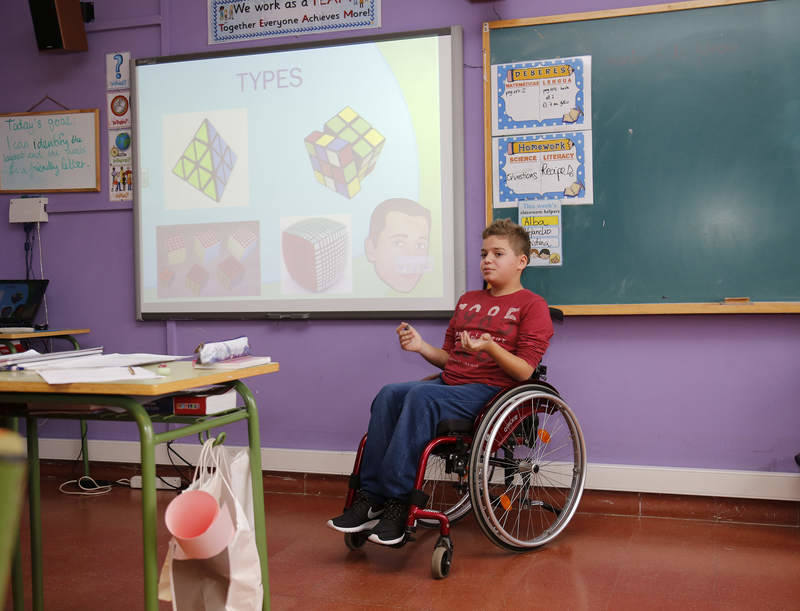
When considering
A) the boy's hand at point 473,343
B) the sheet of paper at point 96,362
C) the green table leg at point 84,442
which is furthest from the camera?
the green table leg at point 84,442

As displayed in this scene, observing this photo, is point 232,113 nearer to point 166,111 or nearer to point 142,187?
point 166,111

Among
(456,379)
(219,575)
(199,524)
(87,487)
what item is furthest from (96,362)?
(87,487)

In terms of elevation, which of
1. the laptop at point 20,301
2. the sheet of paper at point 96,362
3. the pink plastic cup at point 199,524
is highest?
the laptop at point 20,301

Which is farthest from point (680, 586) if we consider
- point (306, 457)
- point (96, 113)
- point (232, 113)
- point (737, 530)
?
point (96, 113)

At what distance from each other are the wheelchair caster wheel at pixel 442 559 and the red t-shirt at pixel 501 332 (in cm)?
57

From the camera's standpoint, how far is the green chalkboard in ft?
9.20

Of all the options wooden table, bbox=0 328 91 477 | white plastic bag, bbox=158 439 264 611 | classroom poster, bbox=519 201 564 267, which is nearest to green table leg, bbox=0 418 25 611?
white plastic bag, bbox=158 439 264 611

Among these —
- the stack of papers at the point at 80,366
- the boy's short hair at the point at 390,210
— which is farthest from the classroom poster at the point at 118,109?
the stack of papers at the point at 80,366

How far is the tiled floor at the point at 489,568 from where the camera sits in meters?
2.09

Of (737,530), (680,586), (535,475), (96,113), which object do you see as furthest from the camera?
(96,113)

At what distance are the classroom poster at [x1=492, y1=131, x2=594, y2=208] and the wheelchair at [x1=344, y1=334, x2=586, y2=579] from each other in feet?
2.58

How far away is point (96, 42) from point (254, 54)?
0.88 metres

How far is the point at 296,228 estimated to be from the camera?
3336mm

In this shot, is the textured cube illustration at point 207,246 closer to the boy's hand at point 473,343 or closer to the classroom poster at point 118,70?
the classroom poster at point 118,70
